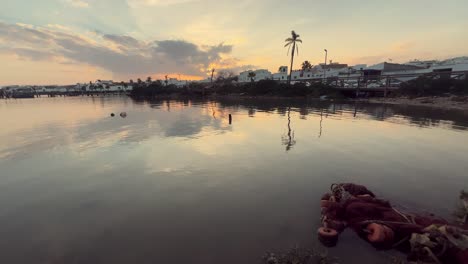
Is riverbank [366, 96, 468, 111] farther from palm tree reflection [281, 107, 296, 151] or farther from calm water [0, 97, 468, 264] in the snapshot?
palm tree reflection [281, 107, 296, 151]

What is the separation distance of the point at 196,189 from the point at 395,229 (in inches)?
290

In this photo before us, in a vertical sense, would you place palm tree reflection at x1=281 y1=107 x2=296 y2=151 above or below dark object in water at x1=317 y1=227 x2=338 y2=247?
above

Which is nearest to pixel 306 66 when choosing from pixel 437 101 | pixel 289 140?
pixel 437 101

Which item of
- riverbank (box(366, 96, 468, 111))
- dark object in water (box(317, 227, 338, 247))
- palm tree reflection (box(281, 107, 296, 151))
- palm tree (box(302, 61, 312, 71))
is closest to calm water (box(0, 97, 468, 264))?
palm tree reflection (box(281, 107, 296, 151))

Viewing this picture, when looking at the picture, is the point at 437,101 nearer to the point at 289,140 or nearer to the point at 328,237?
the point at 289,140

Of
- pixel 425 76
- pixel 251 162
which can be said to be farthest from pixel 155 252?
pixel 425 76

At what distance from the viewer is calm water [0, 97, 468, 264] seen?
6.85 metres

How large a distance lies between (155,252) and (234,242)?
2243 millimetres

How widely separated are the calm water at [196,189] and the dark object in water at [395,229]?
467mm

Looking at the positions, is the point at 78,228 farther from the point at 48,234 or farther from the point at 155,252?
the point at 155,252

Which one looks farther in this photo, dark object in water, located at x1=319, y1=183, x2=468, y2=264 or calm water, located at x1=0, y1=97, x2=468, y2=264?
calm water, located at x1=0, y1=97, x2=468, y2=264

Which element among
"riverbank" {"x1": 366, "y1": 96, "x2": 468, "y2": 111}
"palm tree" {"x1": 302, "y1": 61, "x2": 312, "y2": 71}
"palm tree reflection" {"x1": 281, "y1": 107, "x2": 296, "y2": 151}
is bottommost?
"palm tree reflection" {"x1": 281, "y1": 107, "x2": 296, "y2": 151}

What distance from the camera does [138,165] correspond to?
541 inches

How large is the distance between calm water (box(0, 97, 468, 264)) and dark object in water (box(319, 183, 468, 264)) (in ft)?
1.53
